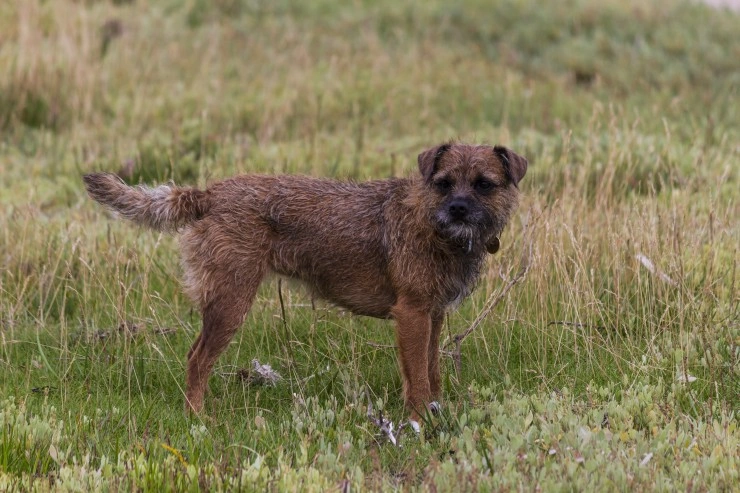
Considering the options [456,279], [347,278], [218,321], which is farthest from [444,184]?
[218,321]

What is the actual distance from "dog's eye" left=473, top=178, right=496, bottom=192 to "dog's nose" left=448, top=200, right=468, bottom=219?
20 centimetres

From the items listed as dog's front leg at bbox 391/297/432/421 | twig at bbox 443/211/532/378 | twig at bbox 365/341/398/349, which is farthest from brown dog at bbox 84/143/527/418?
twig at bbox 365/341/398/349

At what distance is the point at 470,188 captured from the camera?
5.81 m

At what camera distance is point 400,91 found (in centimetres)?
1291

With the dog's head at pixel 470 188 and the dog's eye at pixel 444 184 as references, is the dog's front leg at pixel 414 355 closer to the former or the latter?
the dog's head at pixel 470 188

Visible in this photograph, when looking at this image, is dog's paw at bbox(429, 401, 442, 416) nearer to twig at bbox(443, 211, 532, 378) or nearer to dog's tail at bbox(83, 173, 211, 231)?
twig at bbox(443, 211, 532, 378)

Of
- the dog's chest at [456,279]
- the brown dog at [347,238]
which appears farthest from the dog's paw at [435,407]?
the dog's chest at [456,279]

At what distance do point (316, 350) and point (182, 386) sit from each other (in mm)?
831

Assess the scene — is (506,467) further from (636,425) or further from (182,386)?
(182,386)

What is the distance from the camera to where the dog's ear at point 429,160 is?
19.2 feet

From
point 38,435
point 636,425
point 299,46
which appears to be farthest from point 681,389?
point 299,46

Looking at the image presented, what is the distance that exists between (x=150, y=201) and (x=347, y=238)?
1128 millimetres

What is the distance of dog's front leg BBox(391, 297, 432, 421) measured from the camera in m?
5.80

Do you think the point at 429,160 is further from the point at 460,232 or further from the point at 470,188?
the point at 460,232
